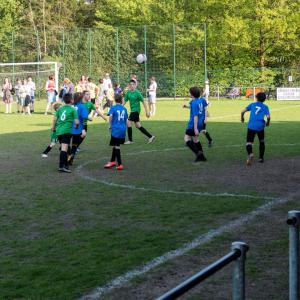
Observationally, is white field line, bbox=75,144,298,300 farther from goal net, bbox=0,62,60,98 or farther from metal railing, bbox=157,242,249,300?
goal net, bbox=0,62,60,98

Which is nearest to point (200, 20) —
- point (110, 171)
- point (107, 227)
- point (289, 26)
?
point (289, 26)

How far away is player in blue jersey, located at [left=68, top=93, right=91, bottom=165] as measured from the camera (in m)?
14.3

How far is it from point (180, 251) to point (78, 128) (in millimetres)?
7637

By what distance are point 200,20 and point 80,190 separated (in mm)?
50567

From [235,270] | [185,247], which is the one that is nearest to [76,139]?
[185,247]

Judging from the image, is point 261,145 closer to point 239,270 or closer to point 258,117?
point 258,117

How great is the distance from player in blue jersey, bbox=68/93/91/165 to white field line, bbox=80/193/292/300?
560 centimetres

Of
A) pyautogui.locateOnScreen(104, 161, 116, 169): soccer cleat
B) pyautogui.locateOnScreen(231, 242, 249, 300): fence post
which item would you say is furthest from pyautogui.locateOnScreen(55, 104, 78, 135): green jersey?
pyautogui.locateOnScreen(231, 242, 249, 300): fence post

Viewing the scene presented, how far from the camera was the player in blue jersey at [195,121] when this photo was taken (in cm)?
1424

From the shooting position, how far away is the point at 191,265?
6.55 m

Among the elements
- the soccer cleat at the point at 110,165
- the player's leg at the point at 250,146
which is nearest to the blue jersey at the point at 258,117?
the player's leg at the point at 250,146

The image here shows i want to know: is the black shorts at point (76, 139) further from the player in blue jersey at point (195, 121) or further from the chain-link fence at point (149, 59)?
the chain-link fence at point (149, 59)

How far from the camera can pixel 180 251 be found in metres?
7.11

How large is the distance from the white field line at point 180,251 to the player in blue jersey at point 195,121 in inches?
178
